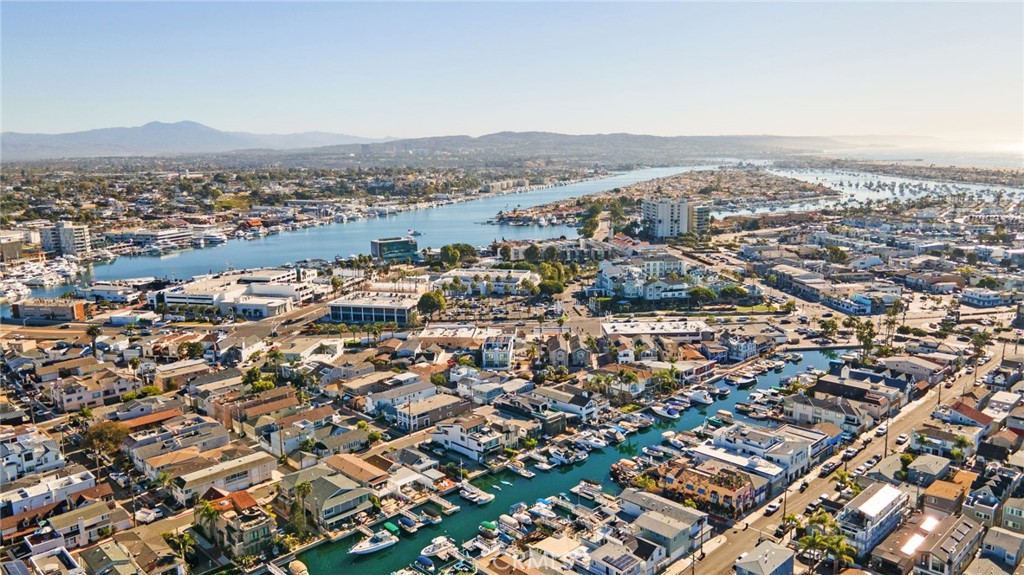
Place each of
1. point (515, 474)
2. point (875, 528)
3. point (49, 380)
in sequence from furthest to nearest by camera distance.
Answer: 1. point (49, 380)
2. point (515, 474)
3. point (875, 528)

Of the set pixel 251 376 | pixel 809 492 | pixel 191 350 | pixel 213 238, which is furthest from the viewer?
pixel 213 238

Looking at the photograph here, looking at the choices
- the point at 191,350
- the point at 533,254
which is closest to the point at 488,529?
the point at 191,350

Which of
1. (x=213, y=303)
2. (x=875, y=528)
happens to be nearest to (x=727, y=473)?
(x=875, y=528)

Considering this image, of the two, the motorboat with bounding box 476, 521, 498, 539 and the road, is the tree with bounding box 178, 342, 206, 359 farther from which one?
the road

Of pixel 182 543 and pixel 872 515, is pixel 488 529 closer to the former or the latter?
pixel 182 543

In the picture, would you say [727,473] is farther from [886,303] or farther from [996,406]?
[886,303]
